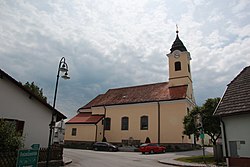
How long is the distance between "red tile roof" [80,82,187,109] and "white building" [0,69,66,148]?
20801 mm

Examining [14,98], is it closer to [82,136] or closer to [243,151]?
[243,151]

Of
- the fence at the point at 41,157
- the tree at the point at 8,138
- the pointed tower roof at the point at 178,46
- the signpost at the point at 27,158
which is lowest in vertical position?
the fence at the point at 41,157

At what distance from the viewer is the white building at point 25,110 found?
14.5 metres

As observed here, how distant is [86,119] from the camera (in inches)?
1492

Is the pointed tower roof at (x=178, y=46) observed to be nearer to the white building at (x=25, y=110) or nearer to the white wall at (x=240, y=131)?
the white wall at (x=240, y=131)

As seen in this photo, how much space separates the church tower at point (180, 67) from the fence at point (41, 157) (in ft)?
84.8

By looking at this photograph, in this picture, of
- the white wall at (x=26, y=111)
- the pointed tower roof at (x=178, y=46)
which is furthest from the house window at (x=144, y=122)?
the white wall at (x=26, y=111)

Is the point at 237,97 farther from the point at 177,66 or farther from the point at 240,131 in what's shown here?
the point at 177,66

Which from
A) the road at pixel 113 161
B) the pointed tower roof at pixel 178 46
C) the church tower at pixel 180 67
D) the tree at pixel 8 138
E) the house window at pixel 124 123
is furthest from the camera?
the pointed tower roof at pixel 178 46

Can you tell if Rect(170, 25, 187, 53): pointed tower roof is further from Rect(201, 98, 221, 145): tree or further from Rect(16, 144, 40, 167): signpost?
Rect(16, 144, 40, 167): signpost

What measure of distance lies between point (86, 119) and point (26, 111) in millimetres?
22772

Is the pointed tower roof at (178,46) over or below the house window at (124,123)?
over

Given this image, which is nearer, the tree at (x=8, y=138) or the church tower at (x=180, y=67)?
the tree at (x=8, y=138)

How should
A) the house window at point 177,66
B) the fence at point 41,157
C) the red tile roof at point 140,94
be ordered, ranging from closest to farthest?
the fence at point 41,157, the red tile roof at point 140,94, the house window at point 177,66
